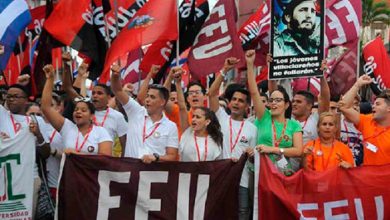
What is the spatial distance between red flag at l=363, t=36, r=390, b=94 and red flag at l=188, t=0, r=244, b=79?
219cm

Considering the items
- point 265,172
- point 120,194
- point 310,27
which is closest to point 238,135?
point 265,172

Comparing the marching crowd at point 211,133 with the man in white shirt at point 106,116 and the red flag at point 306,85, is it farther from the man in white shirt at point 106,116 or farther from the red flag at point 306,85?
the red flag at point 306,85

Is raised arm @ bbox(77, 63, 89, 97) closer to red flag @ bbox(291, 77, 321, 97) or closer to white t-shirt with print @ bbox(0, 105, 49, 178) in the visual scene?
white t-shirt with print @ bbox(0, 105, 49, 178)

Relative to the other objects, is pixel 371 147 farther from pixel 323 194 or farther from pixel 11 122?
pixel 11 122

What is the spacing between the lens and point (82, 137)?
784 centimetres

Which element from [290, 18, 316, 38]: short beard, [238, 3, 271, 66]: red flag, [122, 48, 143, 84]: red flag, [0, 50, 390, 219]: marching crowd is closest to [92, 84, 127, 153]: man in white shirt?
[0, 50, 390, 219]: marching crowd

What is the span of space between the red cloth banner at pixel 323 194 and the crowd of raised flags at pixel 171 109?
0.10 m

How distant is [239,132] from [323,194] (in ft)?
3.57

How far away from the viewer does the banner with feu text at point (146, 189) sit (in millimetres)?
7633

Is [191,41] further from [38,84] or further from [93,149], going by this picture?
[93,149]

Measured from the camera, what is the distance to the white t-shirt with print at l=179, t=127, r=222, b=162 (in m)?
7.86

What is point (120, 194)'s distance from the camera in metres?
7.75

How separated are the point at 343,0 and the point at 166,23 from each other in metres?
2.86

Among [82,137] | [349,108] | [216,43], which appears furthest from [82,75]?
[349,108]
